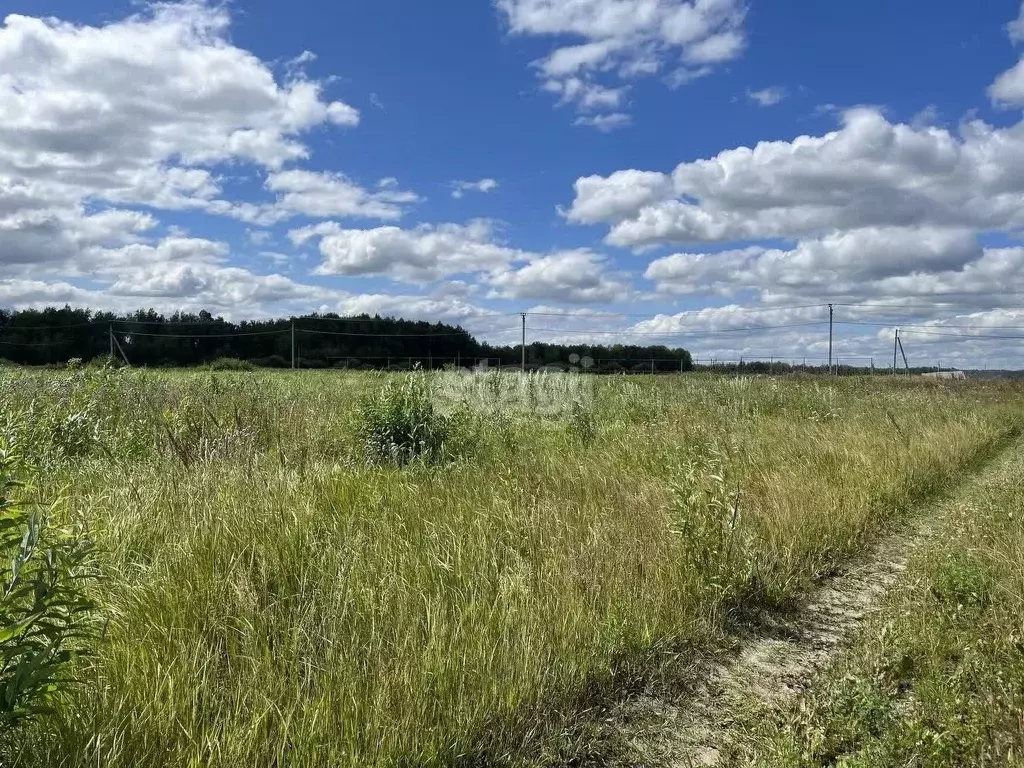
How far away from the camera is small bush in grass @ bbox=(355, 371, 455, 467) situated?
7.79 meters

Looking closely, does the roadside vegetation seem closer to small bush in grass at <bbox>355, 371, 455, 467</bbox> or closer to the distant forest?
small bush in grass at <bbox>355, 371, 455, 467</bbox>

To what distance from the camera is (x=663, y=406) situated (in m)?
12.7

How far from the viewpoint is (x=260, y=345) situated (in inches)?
2074

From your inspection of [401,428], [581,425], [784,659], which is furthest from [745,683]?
[581,425]

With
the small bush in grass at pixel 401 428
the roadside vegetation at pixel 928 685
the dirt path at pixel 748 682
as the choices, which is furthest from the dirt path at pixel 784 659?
the small bush in grass at pixel 401 428

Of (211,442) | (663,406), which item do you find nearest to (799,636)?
(211,442)

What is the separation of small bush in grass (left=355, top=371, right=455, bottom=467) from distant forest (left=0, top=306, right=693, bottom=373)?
90.3 ft

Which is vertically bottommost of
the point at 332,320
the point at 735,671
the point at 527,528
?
the point at 735,671

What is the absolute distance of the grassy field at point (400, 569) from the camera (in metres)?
2.61

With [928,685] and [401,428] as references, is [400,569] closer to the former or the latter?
[928,685]

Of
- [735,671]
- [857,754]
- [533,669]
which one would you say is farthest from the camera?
[735,671]

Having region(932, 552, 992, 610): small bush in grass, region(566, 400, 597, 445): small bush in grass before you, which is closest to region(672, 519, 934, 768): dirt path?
region(932, 552, 992, 610): small bush in grass

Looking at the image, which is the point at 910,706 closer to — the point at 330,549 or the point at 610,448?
the point at 330,549

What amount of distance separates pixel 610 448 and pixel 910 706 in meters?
5.31
